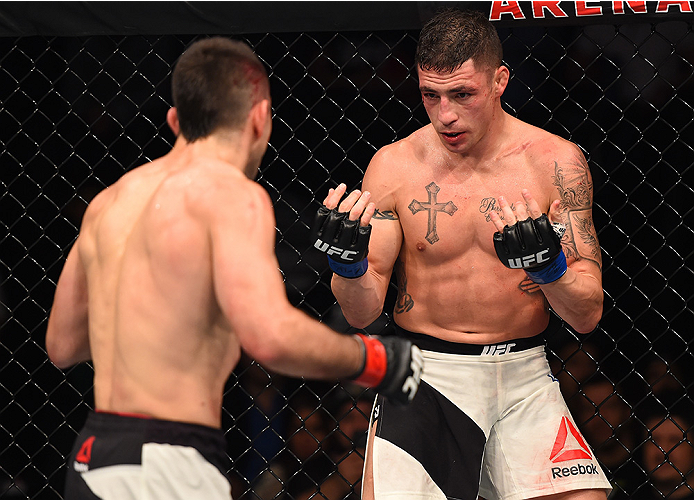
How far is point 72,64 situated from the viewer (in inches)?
113

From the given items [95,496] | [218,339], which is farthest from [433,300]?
[95,496]

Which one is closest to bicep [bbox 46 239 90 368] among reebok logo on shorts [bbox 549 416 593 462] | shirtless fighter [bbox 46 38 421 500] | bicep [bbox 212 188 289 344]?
shirtless fighter [bbox 46 38 421 500]

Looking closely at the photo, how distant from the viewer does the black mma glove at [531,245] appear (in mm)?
1778

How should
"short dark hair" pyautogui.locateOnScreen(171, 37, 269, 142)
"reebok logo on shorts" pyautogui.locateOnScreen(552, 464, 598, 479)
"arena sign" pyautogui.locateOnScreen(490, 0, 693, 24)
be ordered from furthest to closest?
1. "arena sign" pyautogui.locateOnScreen(490, 0, 693, 24)
2. "reebok logo on shorts" pyautogui.locateOnScreen(552, 464, 598, 479)
3. "short dark hair" pyautogui.locateOnScreen(171, 37, 269, 142)

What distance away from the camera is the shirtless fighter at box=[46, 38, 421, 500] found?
1209 millimetres

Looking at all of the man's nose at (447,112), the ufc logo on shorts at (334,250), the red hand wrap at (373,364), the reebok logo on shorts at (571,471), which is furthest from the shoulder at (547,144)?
the red hand wrap at (373,364)

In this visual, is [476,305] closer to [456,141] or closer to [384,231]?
[384,231]

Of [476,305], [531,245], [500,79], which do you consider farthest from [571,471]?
[500,79]

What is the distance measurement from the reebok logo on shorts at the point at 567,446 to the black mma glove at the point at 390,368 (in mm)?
670

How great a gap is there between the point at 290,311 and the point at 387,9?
1485 millimetres

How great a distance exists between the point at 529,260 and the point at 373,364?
1.96 feet

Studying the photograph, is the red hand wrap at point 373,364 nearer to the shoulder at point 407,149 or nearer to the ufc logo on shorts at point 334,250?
the ufc logo on shorts at point 334,250

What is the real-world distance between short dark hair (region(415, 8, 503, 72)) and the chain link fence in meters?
A: 0.53

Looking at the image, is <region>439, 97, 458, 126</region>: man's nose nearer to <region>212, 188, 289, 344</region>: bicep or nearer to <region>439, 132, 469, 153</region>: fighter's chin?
<region>439, 132, 469, 153</region>: fighter's chin
